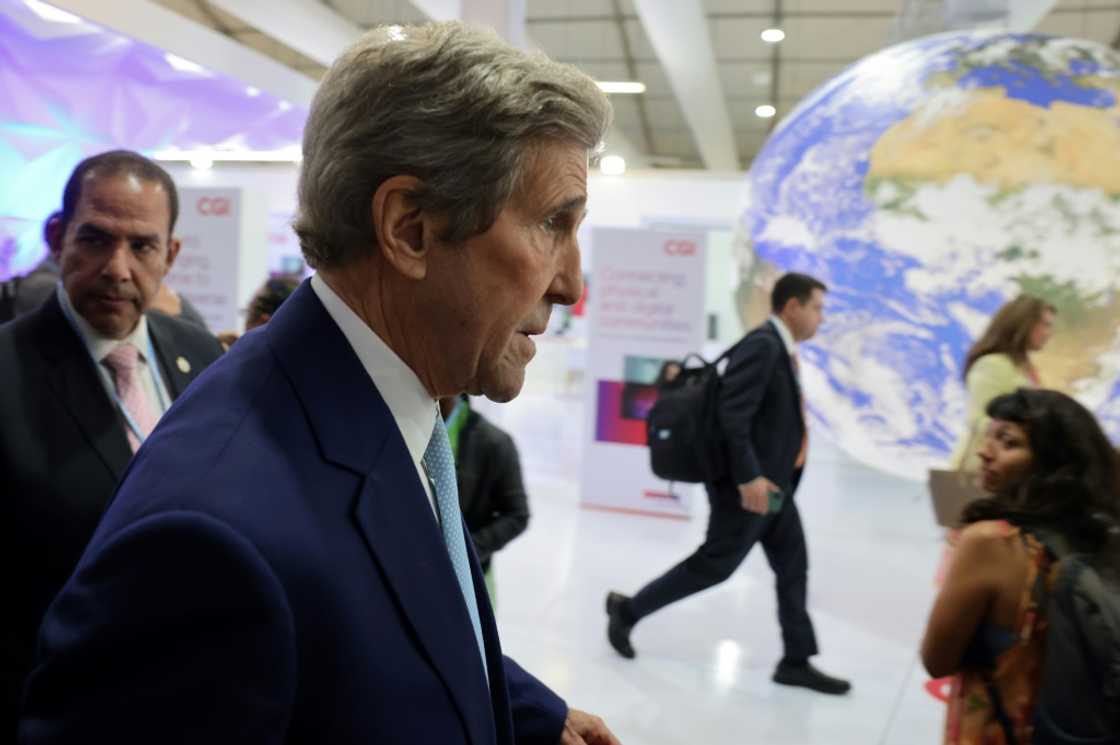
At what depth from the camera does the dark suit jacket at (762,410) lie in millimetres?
3973

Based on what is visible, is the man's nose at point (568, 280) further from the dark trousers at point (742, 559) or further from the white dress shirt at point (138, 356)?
the dark trousers at point (742, 559)

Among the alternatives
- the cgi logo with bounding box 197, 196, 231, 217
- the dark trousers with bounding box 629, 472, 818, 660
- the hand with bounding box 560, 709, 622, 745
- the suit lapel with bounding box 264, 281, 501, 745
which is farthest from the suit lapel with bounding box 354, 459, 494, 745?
the cgi logo with bounding box 197, 196, 231, 217

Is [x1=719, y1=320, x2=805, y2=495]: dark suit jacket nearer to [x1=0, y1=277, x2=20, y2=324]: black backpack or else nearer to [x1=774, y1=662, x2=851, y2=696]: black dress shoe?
[x1=774, y1=662, x2=851, y2=696]: black dress shoe

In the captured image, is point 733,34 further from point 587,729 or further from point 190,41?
point 587,729

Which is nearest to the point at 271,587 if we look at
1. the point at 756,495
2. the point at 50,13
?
the point at 50,13

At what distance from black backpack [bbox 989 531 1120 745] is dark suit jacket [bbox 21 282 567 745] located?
1453 mm

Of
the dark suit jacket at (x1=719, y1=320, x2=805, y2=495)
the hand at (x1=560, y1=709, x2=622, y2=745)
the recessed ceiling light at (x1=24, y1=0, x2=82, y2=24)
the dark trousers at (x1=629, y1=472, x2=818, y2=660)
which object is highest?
the recessed ceiling light at (x1=24, y1=0, x2=82, y2=24)

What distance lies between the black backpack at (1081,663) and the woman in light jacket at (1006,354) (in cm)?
217

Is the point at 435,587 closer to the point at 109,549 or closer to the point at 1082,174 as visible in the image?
the point at 109,549

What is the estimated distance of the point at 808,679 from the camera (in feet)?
13.7

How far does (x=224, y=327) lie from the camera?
741cm

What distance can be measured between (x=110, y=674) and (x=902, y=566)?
607cm

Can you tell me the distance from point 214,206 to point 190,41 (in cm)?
285

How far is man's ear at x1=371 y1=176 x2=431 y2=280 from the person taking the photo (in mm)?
994
